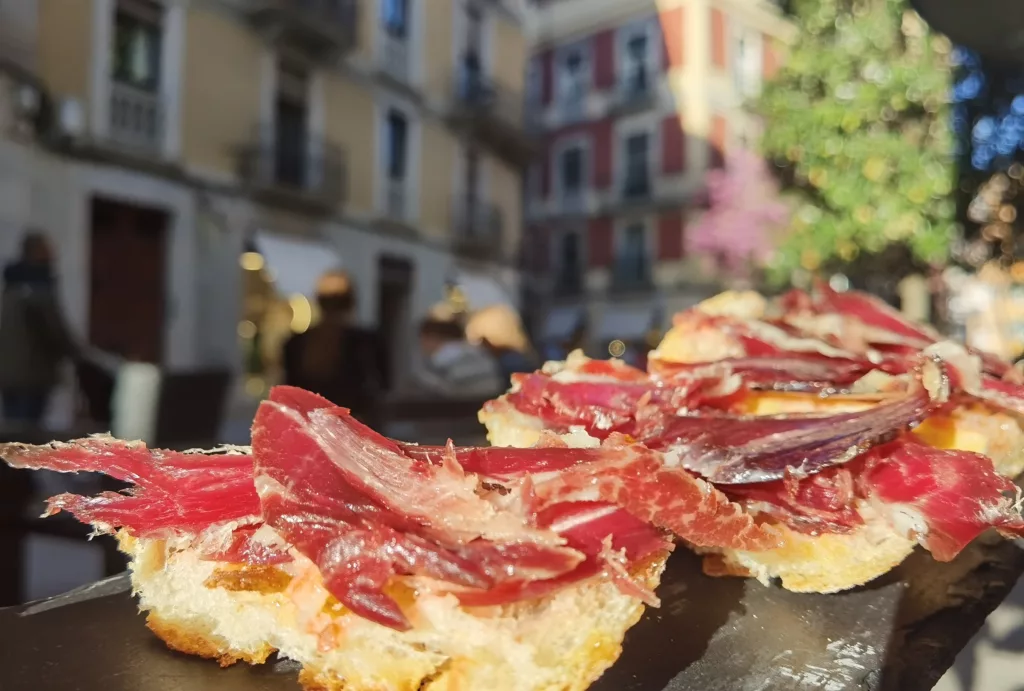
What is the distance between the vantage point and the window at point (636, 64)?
898 inches

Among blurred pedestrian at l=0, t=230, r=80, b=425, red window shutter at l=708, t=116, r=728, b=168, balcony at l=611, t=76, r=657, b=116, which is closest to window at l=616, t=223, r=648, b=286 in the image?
red window shutter at l=708, t=116, r=728, b=168

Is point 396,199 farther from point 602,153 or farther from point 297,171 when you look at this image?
point 602,153

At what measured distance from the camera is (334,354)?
4.18 metres

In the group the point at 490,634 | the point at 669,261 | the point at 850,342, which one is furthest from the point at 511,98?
the point at 490,634

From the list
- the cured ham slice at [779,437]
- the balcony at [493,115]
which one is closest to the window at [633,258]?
the balcony at [493,115]

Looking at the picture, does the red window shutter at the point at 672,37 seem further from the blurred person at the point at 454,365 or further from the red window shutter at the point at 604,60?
the blurred person at the point at 454,365

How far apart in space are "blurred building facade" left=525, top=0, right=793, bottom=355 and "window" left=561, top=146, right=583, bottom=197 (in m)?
0.05

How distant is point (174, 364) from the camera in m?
10.8

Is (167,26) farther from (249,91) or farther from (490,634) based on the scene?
(490,634)

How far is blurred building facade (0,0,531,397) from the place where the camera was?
9.20 metres

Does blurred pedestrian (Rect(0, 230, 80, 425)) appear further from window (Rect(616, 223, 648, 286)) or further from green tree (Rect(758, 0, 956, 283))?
window (Rect(616, 223, 648, 286))

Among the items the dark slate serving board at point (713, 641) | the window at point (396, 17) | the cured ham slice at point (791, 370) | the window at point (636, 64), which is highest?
the window at point (636, 64)

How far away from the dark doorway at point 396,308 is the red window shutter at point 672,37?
1157cm

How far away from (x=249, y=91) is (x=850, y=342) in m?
12.2
